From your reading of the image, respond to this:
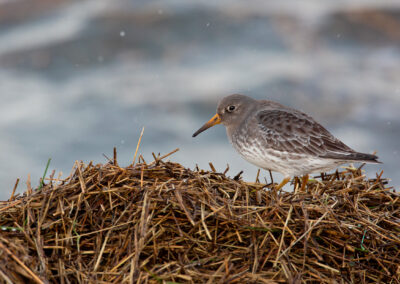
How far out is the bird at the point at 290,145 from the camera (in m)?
5.48

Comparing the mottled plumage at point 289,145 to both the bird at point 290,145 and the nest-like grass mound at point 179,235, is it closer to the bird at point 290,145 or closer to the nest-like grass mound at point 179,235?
the bird at point 290,145

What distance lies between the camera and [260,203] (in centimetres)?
394

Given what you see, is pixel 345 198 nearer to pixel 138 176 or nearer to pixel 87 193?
pixel 138 176

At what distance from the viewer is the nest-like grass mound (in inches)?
124

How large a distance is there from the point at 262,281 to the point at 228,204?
0.67 m

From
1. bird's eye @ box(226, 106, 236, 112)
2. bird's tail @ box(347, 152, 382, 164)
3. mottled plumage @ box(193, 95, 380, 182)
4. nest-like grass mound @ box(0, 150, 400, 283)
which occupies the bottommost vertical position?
nest-like grass mound @ box(0, 150, 400, 283)

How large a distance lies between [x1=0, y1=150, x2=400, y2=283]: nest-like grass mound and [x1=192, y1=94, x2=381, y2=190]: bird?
152cm

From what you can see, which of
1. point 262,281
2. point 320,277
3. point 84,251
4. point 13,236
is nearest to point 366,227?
point 320,277

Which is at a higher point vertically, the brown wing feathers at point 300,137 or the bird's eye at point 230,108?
the bird's eye at point 230,108

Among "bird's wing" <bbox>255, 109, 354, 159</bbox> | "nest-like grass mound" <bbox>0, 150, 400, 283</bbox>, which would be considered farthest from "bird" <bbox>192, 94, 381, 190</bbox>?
"nest-like grass mound" <bbox>0, 150, 400, 283</bbox>

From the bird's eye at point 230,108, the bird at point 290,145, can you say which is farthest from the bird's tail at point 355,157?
the bird's eye at point 230,108

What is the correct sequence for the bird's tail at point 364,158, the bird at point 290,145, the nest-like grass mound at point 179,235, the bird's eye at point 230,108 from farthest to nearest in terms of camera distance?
the bird's eye at point 230,108 → the bird at point 290,145 → the bird's tail at point 364,158 → the nest-like grass mound at point 179,235

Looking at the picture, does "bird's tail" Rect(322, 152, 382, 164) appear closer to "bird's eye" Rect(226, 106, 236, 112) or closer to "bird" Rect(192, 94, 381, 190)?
"bird" Rect(192, 94, 381, 190)

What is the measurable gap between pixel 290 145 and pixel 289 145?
0.01 meters
